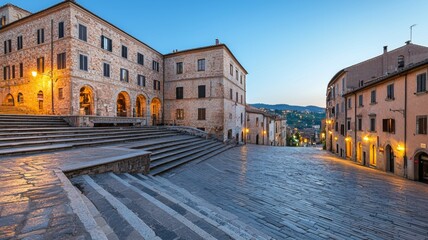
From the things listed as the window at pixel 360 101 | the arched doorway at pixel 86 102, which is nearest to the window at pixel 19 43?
the arched doorway at pixel 86 102

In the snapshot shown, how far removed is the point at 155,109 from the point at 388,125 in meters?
26.9

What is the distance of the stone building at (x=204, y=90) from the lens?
25406mm

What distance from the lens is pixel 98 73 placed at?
66.0 ft

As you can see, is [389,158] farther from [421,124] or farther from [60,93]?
[60,93]

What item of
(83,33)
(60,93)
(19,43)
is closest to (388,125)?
(83,33)

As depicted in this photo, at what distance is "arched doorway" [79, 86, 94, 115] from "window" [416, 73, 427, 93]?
26954 millimetres

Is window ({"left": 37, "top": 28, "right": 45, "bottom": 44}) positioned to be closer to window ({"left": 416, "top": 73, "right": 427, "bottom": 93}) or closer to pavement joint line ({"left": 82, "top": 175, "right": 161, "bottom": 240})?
pavement joint line ({"left": 82, "top": 175, "right": 161, "bottom": 240})

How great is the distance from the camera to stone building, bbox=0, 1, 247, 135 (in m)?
18.1

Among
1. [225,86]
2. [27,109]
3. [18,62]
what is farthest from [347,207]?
[18,62]

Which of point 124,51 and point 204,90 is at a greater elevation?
point 124,51

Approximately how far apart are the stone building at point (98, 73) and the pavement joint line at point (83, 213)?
1299cm

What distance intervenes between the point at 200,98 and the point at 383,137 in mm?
19681

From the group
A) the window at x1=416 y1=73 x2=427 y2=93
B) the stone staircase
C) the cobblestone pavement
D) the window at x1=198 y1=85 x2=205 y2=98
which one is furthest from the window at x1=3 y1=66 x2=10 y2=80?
the window at x1=416 y1=73 x2=427 y2=93

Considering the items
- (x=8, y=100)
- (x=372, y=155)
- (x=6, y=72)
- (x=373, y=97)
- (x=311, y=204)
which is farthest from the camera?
(x=8, y=100)
